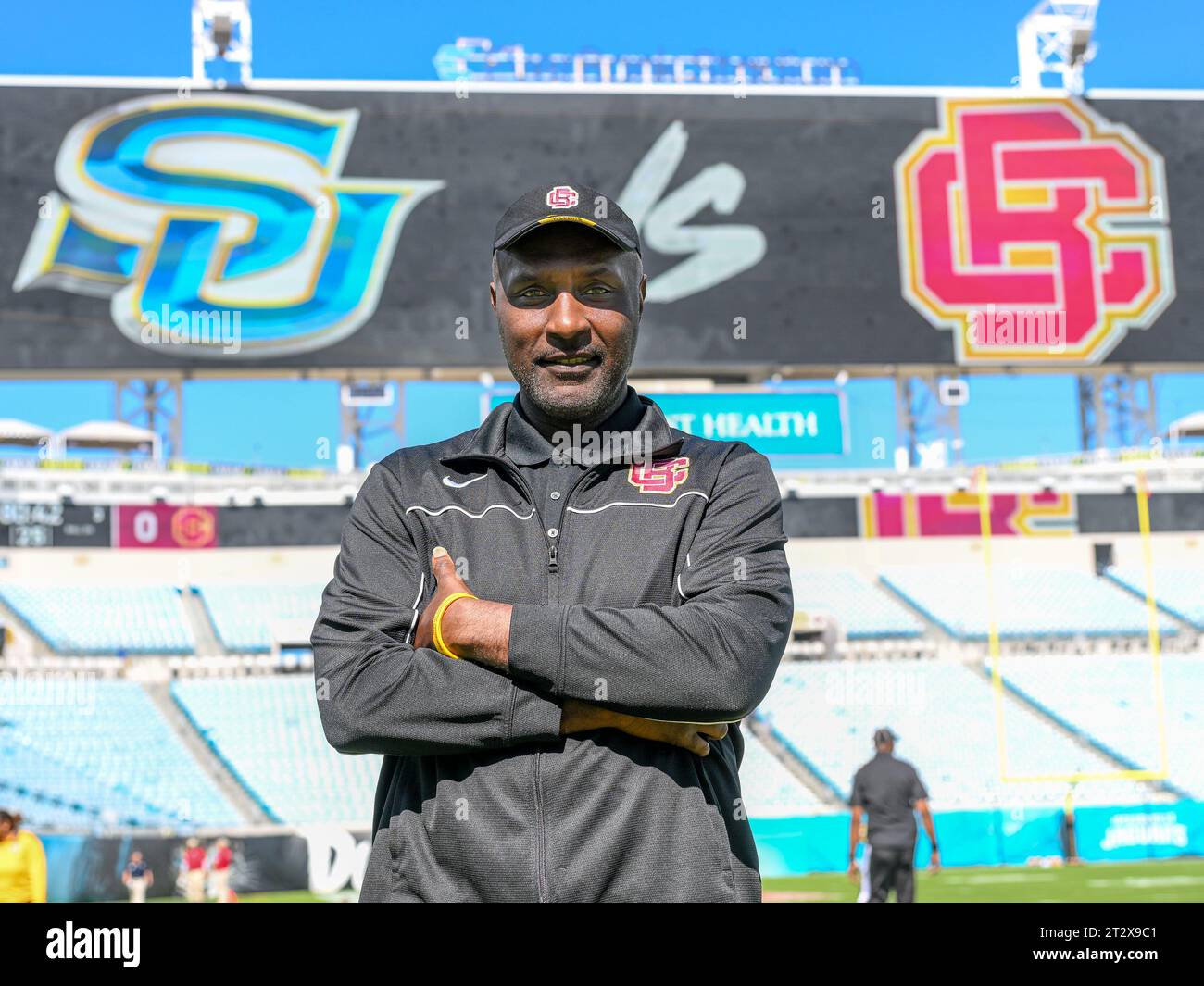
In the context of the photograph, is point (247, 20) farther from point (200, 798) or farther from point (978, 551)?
point (978, 551)

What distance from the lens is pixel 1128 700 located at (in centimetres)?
1733

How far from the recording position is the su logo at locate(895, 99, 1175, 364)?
16.8m

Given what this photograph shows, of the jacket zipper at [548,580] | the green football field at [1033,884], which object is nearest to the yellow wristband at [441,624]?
the jacket zipper at [548,580]

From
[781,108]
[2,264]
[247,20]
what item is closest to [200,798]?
[2,264]

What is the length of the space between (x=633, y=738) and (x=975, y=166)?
1689cm

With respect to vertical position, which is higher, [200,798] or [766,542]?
[766,542]

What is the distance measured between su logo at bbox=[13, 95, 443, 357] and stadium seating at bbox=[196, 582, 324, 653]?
4.02m

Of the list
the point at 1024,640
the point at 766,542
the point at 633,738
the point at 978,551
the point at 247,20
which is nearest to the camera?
the point at 633,738

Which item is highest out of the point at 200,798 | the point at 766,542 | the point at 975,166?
the point at 975,166

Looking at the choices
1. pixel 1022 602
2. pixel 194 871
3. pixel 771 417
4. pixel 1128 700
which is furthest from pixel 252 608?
pixel 1128 700

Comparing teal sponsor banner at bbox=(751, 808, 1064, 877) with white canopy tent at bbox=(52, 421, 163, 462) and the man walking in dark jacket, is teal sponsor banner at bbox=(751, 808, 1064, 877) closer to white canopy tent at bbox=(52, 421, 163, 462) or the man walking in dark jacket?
white canopy tent at bbox=(52, 421, 163, 462)

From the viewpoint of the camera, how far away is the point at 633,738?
159cm

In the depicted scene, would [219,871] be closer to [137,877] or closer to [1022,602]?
[137,877]
